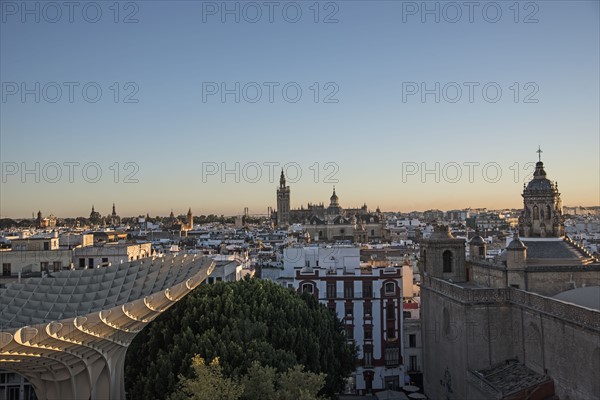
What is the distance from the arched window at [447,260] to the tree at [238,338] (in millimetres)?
8408

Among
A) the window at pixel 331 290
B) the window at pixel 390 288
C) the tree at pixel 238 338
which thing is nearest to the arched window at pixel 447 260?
the window at pixel 390 288

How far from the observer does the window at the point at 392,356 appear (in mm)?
40772

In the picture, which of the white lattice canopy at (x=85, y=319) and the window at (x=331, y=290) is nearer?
the white lattice canopy at (x=85, y=319)

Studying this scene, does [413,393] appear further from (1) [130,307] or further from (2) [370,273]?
(1) [130,307]

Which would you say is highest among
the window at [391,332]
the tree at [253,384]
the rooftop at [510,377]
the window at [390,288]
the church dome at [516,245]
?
the church dome at [516,245]

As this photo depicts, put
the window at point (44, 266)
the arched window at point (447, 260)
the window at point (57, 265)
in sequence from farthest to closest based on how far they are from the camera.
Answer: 1. the window at point (57, 265)
2. the window at point (44, 266)
3. the arched window at point (447, 260)

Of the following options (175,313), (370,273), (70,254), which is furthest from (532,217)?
(70,254)

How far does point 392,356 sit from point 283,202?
472 feet

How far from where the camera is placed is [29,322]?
974 inches

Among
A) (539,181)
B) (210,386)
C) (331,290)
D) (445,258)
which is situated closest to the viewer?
(210,386)

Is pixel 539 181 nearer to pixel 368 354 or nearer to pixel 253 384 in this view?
pixel 368 354

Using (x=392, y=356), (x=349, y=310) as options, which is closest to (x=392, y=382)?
(x=392, y=356)

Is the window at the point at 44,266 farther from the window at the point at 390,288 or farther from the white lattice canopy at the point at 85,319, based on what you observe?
the window at the point at 390,288

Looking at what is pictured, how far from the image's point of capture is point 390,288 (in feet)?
135
